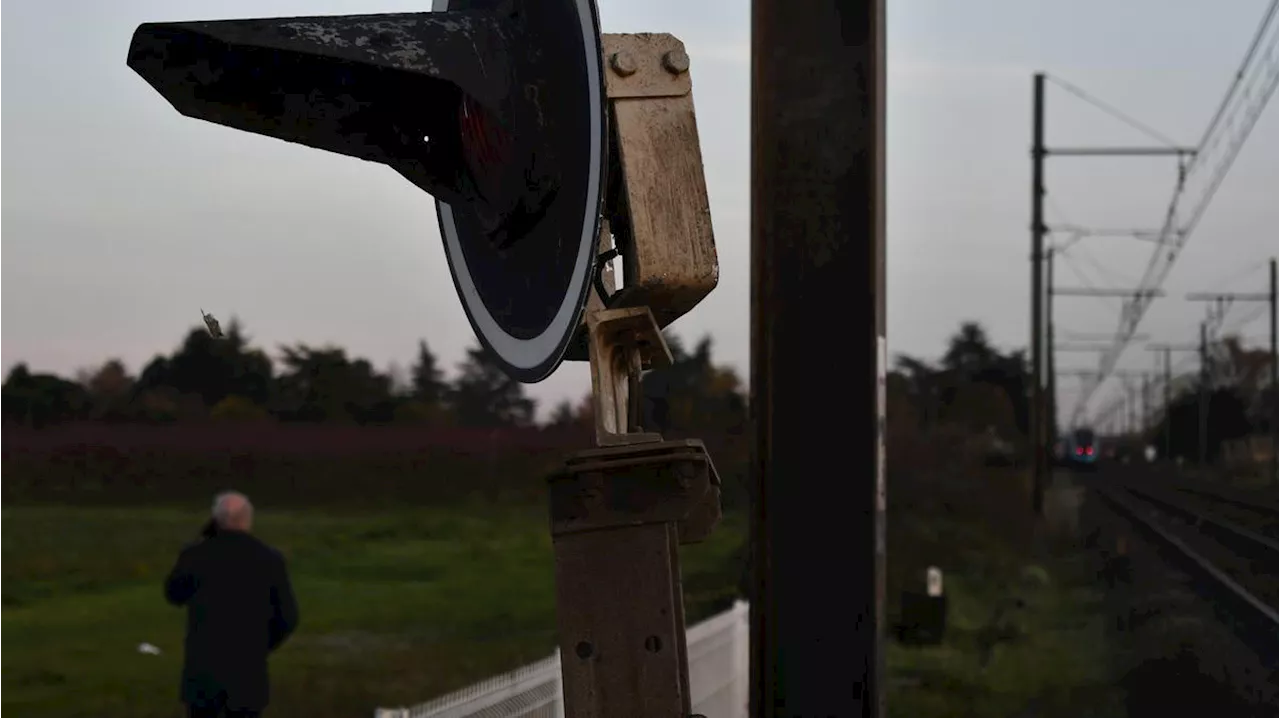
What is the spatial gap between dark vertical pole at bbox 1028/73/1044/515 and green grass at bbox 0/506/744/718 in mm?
14930

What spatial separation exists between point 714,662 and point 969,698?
3050mm

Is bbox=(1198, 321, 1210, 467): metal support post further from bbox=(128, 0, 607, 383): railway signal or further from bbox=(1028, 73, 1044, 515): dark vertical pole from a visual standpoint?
bbox=(128, 0, 607, 383): railway signal

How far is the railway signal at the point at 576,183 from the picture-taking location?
255cm

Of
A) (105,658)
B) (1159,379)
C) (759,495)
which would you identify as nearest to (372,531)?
(105,658)

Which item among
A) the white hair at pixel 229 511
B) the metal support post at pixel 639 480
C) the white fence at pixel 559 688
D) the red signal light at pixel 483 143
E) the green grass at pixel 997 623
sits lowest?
the green grass at pixel 997 623

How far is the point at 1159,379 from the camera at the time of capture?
109062 millimetres

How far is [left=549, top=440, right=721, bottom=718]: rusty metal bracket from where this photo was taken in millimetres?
2555

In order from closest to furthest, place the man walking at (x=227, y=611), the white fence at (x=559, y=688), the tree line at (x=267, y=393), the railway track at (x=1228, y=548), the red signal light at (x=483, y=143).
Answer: the red signal light at (x=483, y=143) < the white fence at (x=559, y=688) < the man walking at (x=227, y=611) < the tree line at (x=267, y=393) < the railway track at (x=1228, y=548)

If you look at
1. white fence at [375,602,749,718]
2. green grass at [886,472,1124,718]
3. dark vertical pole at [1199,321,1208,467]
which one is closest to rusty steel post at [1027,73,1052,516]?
green grass at [886,472,1124,718]

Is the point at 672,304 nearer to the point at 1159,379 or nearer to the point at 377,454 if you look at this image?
the point at 377,454

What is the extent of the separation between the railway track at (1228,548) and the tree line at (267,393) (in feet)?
19.2

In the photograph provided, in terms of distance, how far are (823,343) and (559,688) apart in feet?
15.7

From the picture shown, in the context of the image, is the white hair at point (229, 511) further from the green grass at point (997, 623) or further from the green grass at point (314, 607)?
the green grass at point (997, 623)

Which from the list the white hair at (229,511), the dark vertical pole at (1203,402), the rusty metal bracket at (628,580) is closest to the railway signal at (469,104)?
the rusty metal bracket at (628,580)
